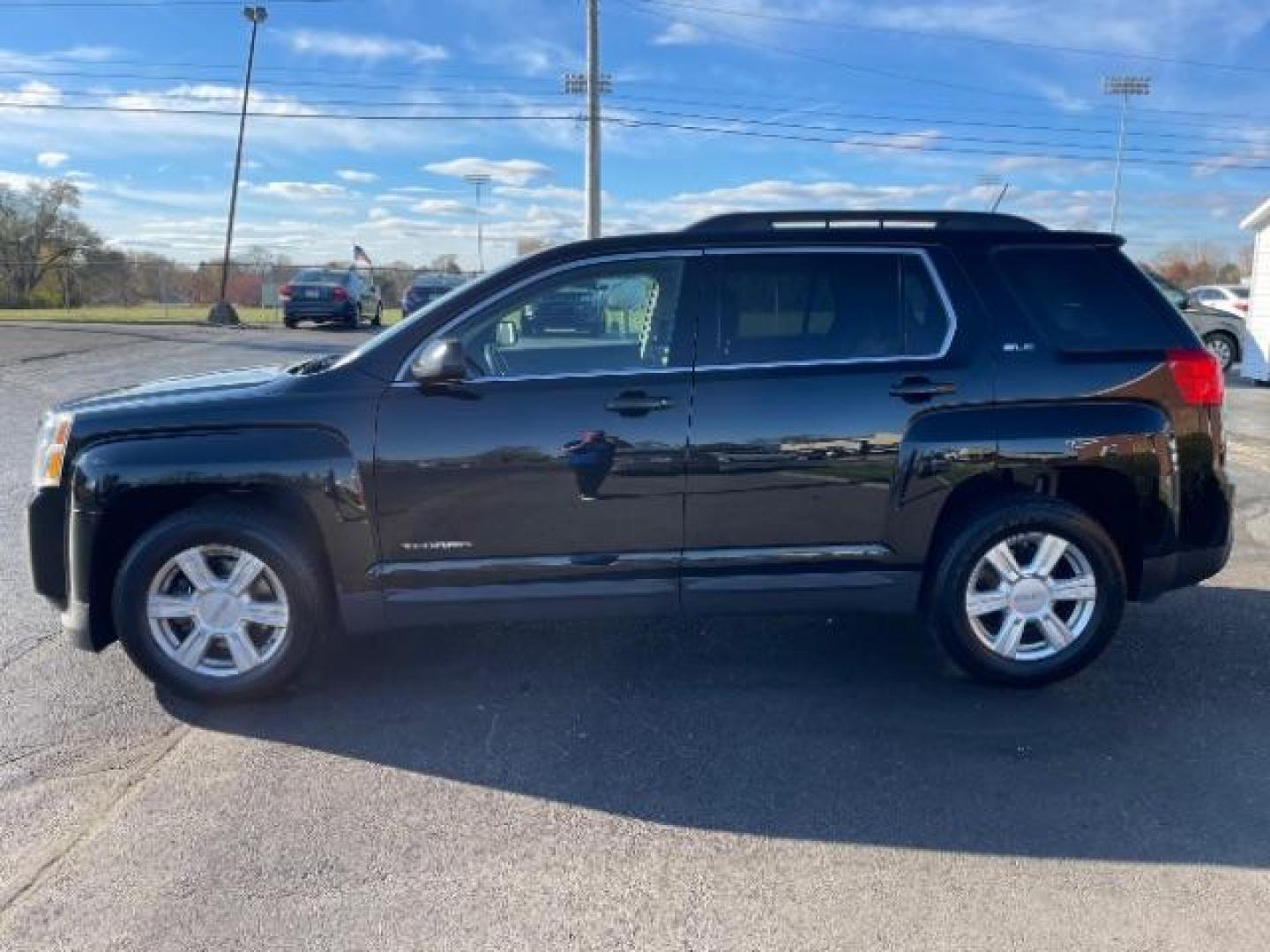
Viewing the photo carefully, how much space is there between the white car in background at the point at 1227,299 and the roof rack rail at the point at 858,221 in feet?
57.2

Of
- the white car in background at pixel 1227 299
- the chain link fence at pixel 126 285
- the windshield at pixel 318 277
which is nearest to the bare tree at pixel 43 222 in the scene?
the chain link fence at pixel 126 285

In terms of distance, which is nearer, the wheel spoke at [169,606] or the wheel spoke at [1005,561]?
the wheel spoke at [169,606]

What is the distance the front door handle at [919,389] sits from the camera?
4016 millimetres

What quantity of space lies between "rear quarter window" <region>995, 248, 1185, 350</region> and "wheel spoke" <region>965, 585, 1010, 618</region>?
1.06m

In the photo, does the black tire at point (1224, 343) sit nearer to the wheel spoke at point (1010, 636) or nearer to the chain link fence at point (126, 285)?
the wheel spoke at point (1010, 636)

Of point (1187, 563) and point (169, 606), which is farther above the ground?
point (1187, 563)

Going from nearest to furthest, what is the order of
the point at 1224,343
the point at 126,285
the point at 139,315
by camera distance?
the point at 1224,343 → the point at 139,315 → the point at 126,285

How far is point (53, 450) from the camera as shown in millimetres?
3973

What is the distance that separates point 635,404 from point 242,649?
1863 millimetres

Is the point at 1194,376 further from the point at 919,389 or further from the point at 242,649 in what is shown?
the point at 242,649

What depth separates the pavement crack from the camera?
2.82 m

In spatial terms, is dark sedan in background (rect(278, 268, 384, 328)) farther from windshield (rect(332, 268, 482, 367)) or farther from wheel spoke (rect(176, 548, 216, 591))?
wheel spoke (rect(176, 548, 216, 591))

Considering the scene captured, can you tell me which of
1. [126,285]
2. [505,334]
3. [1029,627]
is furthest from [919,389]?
[126,285]

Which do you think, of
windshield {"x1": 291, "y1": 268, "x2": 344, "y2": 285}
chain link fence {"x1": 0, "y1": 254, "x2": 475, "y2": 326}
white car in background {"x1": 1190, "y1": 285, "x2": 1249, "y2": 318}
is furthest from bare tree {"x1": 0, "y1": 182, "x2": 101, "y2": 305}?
white car in background {"x1": 1190, "y1": 285, "x2": 1249, "y2": 318}
